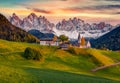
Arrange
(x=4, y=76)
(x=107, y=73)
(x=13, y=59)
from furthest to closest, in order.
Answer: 1. (x=107, y=73)
2. (x=13, y=59)
3. (x=4, y=76)

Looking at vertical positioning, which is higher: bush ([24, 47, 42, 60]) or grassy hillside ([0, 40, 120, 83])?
bush ([24, 47, 42, 60])

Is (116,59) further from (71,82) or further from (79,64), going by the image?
(71,82)

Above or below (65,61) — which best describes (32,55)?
above

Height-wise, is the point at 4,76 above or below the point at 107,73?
above

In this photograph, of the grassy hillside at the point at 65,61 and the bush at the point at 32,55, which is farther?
the bush at the point at 32,55

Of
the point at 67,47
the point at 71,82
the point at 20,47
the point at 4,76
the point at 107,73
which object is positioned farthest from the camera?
the point at 67,47

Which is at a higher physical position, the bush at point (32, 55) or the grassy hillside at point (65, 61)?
the bush at point (32, 55)

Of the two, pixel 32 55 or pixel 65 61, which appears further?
pixel 65 61

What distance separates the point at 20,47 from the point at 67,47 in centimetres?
2437

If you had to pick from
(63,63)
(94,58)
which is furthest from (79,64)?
(94,58)

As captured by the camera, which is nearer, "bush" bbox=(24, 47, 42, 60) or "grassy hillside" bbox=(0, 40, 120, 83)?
"grassy hillside" bbox=(0, 40, 120, 83)

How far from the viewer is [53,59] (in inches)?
5453

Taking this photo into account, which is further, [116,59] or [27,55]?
[116,59]

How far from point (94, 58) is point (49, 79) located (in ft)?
327
